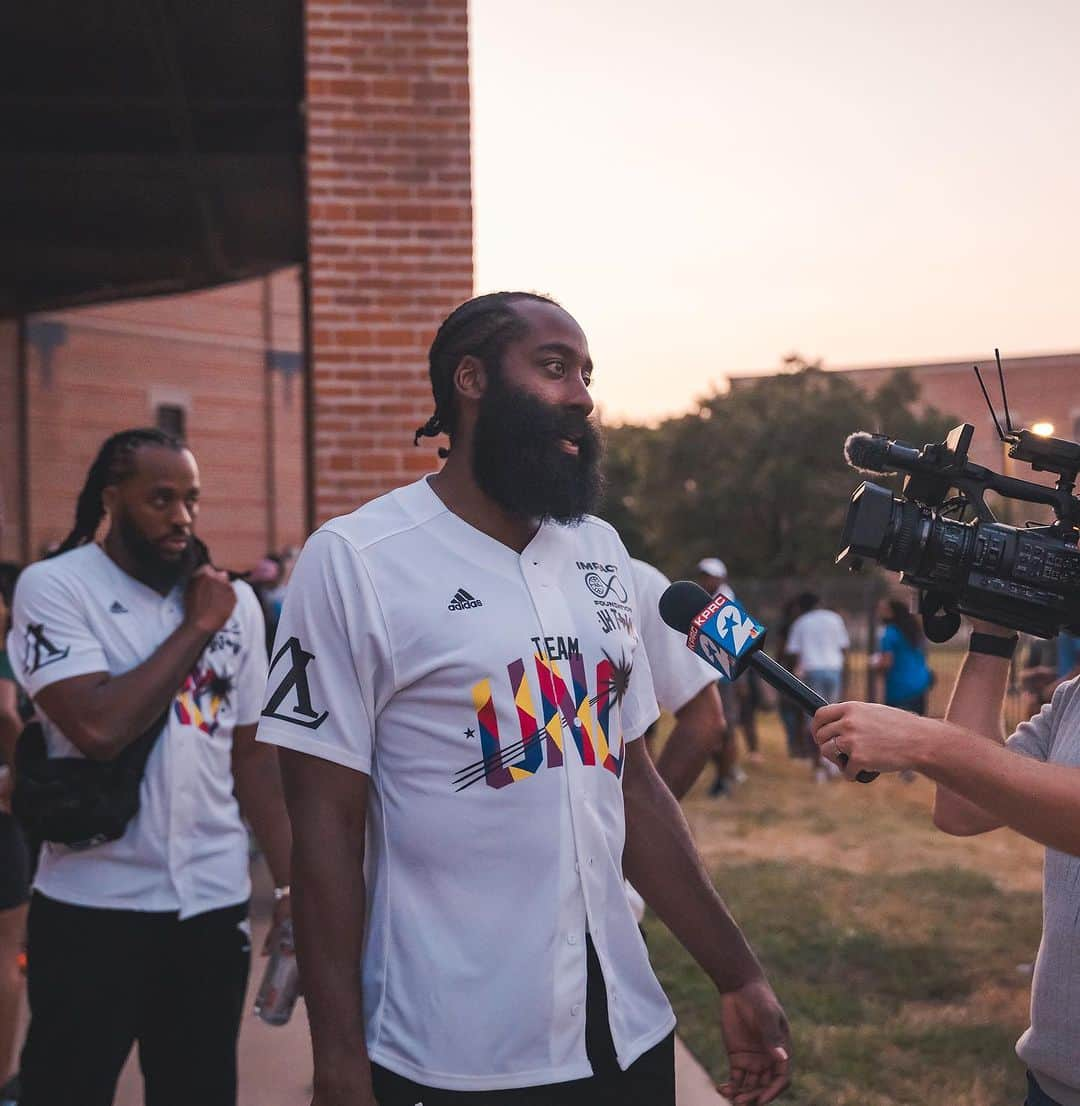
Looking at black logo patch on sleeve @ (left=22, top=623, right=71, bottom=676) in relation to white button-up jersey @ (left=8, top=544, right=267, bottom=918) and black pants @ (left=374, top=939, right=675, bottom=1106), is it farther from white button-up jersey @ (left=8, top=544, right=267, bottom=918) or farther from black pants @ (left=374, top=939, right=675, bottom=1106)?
black pants @ (left=374, top=939, right=675, bottom=1106)

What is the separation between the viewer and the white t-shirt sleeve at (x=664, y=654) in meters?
4.04

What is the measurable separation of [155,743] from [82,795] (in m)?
0.23

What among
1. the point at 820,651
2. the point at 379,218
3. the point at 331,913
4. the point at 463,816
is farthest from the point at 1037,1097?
the point at 820,651

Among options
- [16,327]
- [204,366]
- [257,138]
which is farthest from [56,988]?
[204,366]

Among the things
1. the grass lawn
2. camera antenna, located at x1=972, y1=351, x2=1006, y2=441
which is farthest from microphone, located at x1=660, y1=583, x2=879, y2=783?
the grass lawn

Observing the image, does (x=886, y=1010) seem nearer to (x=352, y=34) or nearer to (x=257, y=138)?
(x=352, y=34)

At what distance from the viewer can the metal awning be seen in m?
8.20

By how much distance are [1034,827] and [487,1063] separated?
937mm

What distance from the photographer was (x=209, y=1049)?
3545 mm

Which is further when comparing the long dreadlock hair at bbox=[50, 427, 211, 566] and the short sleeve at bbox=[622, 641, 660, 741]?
the long dreadlock hair at bbox=[50, 427, 211, 566]

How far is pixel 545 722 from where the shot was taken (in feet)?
7.97

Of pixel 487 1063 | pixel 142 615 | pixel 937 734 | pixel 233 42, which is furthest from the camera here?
pixel 233 42

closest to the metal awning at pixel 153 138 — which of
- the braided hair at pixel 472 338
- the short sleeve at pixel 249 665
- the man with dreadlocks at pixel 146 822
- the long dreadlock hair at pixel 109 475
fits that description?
the long dreadlock hair at pixel 109 475

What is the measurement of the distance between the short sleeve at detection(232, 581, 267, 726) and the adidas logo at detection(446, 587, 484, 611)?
151 centimetres
